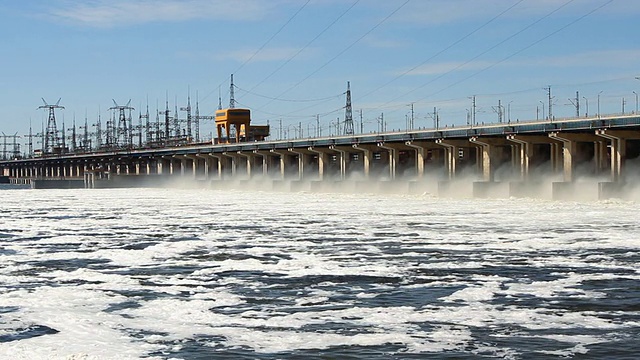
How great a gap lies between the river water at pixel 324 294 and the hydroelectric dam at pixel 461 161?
34105mm

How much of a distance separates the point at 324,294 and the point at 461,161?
79.4 m


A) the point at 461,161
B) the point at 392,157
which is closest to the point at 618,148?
the point at 461,161

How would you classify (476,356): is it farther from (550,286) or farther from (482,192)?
(482,192)

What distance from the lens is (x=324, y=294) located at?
20.4 m

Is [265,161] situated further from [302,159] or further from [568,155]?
[568,155]

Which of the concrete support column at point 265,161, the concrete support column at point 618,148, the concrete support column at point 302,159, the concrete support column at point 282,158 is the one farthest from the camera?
the concrete support column at point 265,161

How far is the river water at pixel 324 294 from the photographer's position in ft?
48.8

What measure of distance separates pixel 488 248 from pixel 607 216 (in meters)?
19.8

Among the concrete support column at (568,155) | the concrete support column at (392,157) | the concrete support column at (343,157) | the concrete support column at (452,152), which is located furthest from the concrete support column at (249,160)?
the concrete support column at (568,155)

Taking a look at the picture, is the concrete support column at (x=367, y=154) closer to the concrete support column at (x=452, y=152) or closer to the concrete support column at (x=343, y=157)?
the concrete support column at (x=343, y=157)

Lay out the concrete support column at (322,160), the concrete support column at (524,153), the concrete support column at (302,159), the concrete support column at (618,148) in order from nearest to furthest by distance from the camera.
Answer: the concrete support column at (618,148) → the concrete support column at (524,153) → the concrete support column at (322,160) → the concrete support column at (302,159)

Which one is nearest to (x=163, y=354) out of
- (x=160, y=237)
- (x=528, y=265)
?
(x=528, y=265)

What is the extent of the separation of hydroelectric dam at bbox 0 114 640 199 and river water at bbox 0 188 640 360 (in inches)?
1343

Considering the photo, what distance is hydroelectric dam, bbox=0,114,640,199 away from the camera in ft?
237
